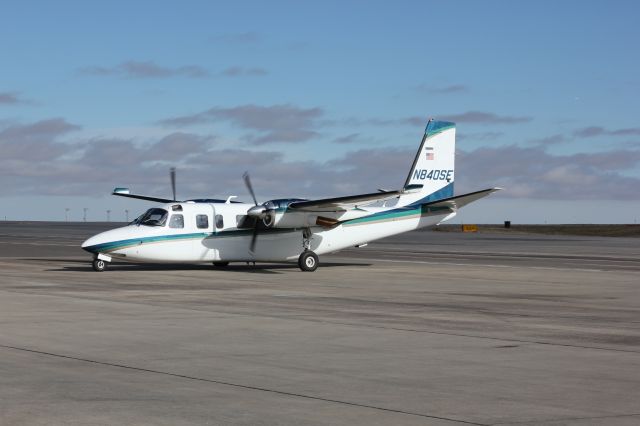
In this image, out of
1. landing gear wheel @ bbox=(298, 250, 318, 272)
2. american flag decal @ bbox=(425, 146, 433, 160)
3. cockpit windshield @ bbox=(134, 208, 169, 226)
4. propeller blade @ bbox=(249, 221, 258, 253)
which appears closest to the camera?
cockpit windshield @ bbox=(134, 208, 169, 226)

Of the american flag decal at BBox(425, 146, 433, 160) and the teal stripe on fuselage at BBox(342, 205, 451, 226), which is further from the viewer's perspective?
the american flag decal at BBox(425, 146, 433, 160)

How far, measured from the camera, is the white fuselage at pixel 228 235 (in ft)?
126

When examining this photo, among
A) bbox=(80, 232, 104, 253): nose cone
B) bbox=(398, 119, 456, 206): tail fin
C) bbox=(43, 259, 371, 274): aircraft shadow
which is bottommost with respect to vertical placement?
bbox=(43, 259, 371, 274): aircraft shadow

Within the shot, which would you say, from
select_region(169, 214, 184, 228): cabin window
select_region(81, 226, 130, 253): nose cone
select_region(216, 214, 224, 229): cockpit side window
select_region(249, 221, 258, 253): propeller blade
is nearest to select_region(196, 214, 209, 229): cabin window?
select_region(216, 214, 224, 229): cockpit side window

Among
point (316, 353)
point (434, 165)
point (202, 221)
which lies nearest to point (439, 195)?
point (434, 165)

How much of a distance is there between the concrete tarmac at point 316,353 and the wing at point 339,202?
6006 millimetres

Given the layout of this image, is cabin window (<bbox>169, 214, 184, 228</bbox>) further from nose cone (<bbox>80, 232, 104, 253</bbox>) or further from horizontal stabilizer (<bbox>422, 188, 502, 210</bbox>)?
horizontal stabilizer (<bbox>422, 188, 502, 210</bbox>)

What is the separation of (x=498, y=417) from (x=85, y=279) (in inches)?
996

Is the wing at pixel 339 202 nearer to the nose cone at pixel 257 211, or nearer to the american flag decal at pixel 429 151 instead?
the nose cone at pixel 257 211

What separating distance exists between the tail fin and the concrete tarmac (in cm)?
1134

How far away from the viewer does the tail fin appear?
148 feet

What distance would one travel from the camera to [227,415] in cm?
1107

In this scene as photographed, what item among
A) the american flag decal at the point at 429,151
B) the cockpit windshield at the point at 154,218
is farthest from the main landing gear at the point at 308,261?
the american flag decal at the point at 429,151

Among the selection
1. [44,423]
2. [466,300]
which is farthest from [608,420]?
[466,300]
